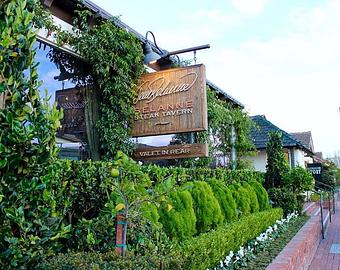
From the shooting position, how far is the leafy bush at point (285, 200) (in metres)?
10.5

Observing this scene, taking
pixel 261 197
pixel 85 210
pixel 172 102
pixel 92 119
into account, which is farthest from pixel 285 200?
pixel 85 210

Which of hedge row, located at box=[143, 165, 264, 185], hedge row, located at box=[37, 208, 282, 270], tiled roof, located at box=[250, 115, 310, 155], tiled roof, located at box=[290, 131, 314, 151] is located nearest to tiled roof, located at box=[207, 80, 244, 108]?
hedge row, located at box=[143, 165, 264, 185]

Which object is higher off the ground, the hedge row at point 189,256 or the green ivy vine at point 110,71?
the green ivy vine at point 110,71

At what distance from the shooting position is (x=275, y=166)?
39.0ft

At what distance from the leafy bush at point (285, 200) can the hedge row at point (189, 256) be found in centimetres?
290

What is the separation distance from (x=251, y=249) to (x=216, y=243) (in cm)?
157

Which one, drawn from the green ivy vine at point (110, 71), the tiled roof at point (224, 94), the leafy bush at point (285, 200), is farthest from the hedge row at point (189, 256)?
the tiled roof at point (224, 94)

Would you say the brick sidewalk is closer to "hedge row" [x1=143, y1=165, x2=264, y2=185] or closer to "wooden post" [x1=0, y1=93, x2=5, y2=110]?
"hedge row" [x1=143, y1=165, x2=264, y2=185]

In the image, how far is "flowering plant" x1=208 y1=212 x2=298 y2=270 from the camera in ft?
16.2

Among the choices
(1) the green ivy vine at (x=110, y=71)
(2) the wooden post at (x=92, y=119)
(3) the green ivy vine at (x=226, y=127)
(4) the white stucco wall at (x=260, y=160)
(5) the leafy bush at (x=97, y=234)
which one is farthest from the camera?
(4) the white stucco wall at (x=260, y=160)

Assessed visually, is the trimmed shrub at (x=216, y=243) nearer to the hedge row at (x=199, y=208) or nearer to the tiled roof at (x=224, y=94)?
the hedge row at (x=199, y=208)

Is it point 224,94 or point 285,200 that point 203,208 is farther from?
point 224,94

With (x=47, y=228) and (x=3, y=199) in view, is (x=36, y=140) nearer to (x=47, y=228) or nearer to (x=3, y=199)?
(x=3, y=199)

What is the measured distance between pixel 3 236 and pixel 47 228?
29 cm
